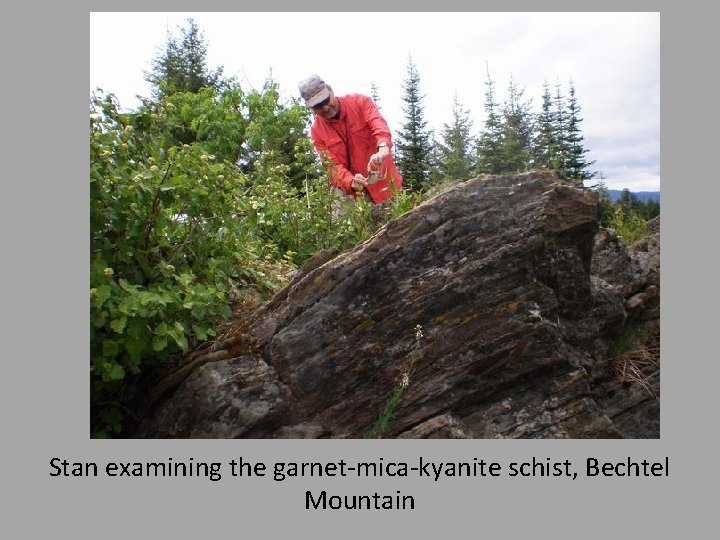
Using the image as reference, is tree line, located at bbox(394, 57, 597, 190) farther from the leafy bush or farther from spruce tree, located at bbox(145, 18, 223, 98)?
spruce tree, located at bbox(145, 18, 223, 98)

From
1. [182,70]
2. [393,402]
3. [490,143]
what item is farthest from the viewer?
[182,70]

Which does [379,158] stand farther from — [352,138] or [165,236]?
[165,236]

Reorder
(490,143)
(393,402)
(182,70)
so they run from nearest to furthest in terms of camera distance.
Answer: (393,402) → (490,143) → (182,70)

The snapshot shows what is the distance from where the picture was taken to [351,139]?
7.50 meters

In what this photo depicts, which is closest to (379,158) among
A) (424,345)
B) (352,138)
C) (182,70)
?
(352,138)

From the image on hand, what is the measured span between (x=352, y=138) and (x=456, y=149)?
1541mm

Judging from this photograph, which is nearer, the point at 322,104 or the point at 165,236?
the point at 165,236

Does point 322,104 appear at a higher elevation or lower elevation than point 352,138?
higher

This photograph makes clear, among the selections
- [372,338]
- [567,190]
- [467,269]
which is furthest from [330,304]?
[567,190]

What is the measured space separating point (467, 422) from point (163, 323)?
8.13ft

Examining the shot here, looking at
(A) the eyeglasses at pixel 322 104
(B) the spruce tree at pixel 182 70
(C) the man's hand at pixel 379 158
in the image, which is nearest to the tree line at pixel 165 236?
(C) the man's hand at pixel 379 158

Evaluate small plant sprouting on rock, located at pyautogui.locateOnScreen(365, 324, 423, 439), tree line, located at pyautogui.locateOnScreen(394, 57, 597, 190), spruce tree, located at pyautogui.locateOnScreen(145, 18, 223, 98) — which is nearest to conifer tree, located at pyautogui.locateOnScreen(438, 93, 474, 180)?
tree line, located at pyautogui.locateOnScreen(394, 57, 597, 190)

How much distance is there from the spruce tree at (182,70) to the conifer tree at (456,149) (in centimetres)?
510

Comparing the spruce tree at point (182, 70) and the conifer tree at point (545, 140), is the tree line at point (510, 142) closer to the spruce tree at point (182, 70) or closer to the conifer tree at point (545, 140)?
the conifer tree at point (545, 140)
